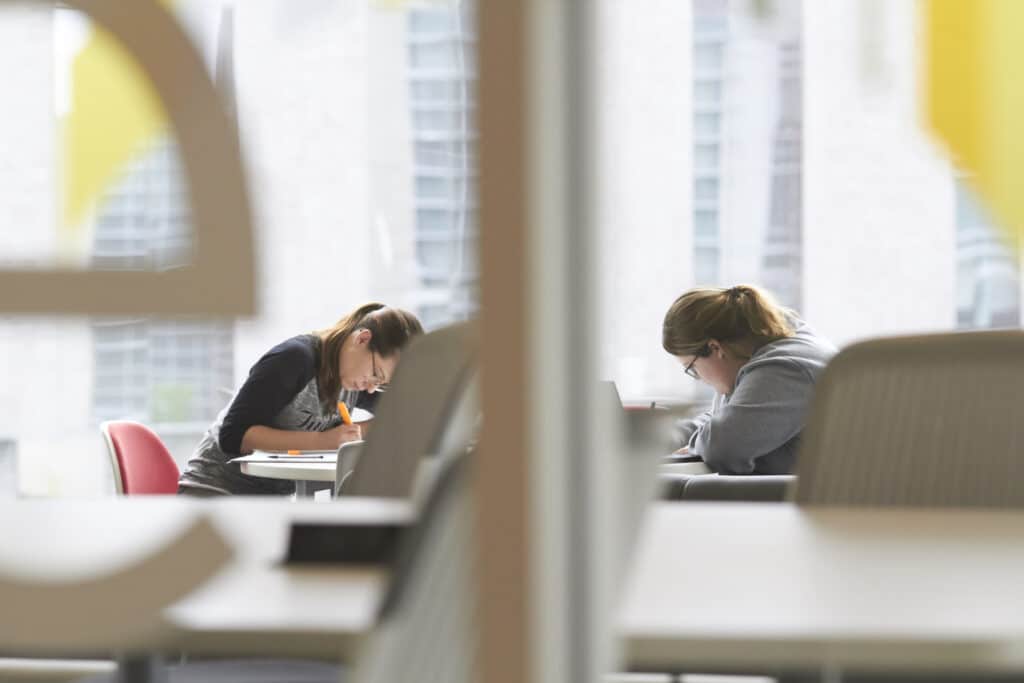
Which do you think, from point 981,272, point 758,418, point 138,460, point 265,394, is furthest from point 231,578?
point 981,272

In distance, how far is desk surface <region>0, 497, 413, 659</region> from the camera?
42 centimetres

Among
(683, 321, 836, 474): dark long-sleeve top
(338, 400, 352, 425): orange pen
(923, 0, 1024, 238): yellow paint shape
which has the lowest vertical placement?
(338, 400, 352, 425): orange pen

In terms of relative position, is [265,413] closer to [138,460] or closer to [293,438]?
[293,438]

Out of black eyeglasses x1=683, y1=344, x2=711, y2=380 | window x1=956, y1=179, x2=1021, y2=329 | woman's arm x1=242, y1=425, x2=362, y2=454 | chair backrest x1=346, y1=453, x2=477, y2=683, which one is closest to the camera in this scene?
chair backrest x1=346, y1=453, x2=477, y2=683

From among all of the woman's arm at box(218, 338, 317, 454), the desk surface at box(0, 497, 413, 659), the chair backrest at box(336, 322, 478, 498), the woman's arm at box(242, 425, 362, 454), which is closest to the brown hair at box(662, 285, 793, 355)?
the woman's arm at box(242, 425, 362, 454)

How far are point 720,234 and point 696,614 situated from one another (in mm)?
5493

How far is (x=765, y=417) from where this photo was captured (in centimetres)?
311

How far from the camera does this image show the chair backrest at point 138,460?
382 centimetres

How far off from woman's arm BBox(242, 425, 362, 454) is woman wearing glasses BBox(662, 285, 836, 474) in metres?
1.01

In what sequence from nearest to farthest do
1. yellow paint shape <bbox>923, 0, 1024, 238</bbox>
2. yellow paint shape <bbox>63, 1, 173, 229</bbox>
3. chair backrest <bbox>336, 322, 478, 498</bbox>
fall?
1. yellow paint shape <bbox>63, 1, 173, 229</bbox>
2. chair backrest <bbox>336, 322, 478, 498</bbox>
3. yellow paint shape <bbox>923, 0, 1024, 238</bbox>

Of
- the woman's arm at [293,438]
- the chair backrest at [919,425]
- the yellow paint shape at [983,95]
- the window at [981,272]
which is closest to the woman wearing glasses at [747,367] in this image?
the yellow paint shape at [983,95]

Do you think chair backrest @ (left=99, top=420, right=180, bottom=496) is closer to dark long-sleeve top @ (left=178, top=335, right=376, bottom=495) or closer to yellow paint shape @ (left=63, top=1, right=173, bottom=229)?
dark long-sleeve top @ (left=178, top=335, right=376, bottom=495)

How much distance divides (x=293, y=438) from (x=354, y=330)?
37cm

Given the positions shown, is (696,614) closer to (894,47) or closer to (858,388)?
(858,388)
